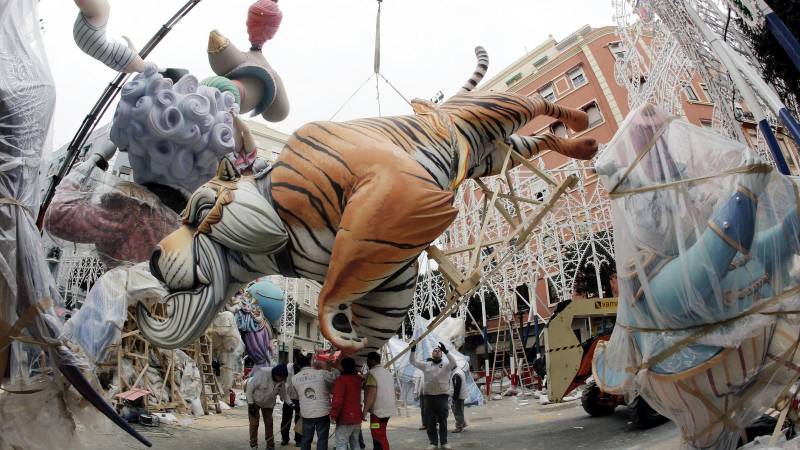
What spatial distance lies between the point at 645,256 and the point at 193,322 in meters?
2.54

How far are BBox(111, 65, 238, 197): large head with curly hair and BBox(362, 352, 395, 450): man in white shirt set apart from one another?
2370 millimetres

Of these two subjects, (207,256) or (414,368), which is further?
(414,368)

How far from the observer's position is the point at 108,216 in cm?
486

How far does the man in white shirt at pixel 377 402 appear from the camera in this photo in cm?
434

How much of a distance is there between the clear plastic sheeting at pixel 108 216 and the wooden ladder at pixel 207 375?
397cm

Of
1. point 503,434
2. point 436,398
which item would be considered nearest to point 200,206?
point 436,398

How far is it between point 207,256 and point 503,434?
4.70m

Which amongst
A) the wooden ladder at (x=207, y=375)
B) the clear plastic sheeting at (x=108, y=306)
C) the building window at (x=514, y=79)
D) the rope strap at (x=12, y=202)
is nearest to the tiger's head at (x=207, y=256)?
the rope strap at (x=12, y=202)

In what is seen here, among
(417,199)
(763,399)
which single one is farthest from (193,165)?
(763,399)

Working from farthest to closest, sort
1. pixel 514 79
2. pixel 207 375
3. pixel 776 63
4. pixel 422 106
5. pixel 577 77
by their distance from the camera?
pixel 514 79 < pixel 577 77 < pixel 207 375 < pixel 776 63 < pixel 422 106

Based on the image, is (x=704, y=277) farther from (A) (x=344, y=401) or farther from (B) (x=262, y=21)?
(B) (x=262, y=21)

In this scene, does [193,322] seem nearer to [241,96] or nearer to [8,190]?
[8,190]

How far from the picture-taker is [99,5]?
5.12 meters

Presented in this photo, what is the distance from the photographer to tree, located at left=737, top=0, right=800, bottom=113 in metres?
5.51
